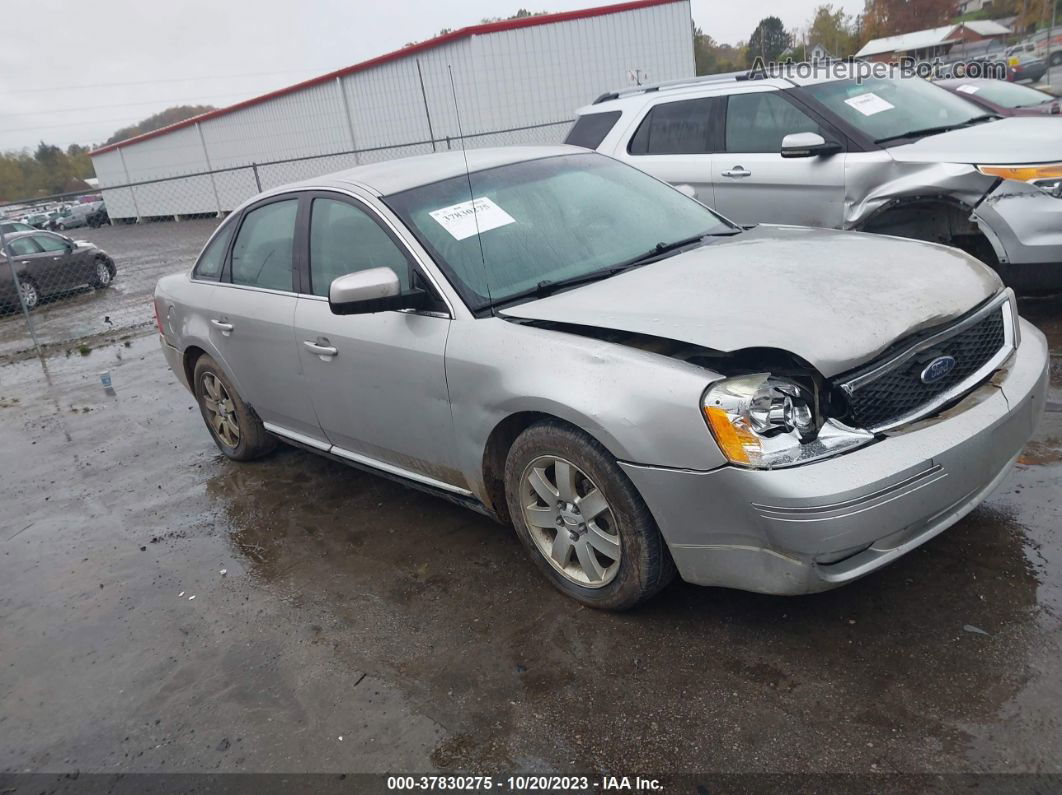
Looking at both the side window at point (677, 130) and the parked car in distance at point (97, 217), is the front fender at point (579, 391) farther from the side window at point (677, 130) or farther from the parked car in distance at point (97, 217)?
the parked car in distance at point (97, 217)

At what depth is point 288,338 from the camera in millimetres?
4277

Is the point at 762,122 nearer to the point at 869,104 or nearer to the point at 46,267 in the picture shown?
the point at 869,104

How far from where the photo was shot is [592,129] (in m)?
7.55

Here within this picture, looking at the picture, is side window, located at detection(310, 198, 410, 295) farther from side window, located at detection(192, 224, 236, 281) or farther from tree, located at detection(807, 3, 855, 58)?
tree, located at detection(807, 3, 855, 58)

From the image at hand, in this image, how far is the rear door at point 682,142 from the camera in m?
6.74

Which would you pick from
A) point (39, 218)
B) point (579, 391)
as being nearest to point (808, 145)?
point (579, 391)

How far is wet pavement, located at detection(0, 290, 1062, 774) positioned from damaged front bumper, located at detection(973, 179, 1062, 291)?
141cm

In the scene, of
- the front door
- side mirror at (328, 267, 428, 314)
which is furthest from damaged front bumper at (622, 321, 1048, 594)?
side mirror at (328, 267, 428, 314)

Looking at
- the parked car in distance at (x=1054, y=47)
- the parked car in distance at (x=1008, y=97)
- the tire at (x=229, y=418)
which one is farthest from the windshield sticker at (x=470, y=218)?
the parked car in distance at (x=1054, y=47)

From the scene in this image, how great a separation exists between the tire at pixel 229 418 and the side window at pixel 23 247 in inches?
433

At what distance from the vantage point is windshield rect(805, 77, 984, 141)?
607 cm

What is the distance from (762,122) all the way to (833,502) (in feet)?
15.6

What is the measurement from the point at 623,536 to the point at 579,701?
1.88 ft

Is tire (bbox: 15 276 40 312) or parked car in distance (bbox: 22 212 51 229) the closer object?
tire (bbox: 15 276 40 312)
